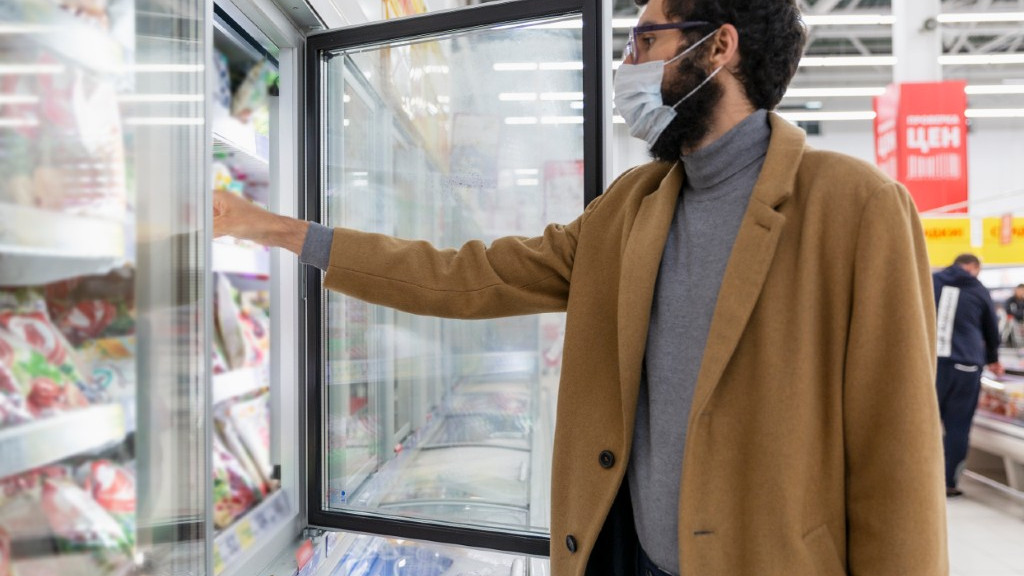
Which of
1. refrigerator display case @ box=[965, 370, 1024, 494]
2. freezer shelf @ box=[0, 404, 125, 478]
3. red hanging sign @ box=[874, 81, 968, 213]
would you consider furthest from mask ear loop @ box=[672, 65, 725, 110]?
red hanging sign @ box=[874, 81, 968, 213]

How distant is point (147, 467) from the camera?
979 mm

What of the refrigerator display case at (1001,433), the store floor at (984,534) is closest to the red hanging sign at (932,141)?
the refrigerator display case at (1001,433)

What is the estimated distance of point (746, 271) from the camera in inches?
40.1

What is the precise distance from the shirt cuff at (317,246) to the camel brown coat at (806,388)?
617 millimetres

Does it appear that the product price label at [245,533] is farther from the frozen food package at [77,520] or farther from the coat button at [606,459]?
the coat button at [606,459]

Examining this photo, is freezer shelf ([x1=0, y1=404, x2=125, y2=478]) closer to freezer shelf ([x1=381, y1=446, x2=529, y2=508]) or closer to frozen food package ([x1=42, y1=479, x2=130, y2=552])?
frozen food package ([x1=42, y1=479, x2=130, y2=552])

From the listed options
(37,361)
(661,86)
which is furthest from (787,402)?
(37,361)

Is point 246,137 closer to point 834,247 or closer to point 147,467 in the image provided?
point 147,467

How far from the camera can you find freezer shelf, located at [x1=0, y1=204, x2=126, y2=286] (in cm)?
75

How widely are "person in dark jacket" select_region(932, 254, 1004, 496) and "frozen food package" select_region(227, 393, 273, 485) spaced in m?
4.60

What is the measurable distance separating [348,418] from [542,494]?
2.35 ft

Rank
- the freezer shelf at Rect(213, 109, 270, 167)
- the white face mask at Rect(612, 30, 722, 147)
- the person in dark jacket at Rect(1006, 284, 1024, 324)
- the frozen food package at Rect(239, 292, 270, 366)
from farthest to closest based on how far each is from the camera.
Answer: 1. the person in dark jacket at Rect(1006, 284, 1024, 324)
2. the frozen food package at Rect(239, 292, 270, 366)
3. the freezer shelf at Rect(213, 109, 270, 167)
4. the white face mask at Rect(612, 30, 722, 147)

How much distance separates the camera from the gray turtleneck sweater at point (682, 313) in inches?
43.4

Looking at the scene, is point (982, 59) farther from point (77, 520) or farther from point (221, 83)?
point (77, 520)
